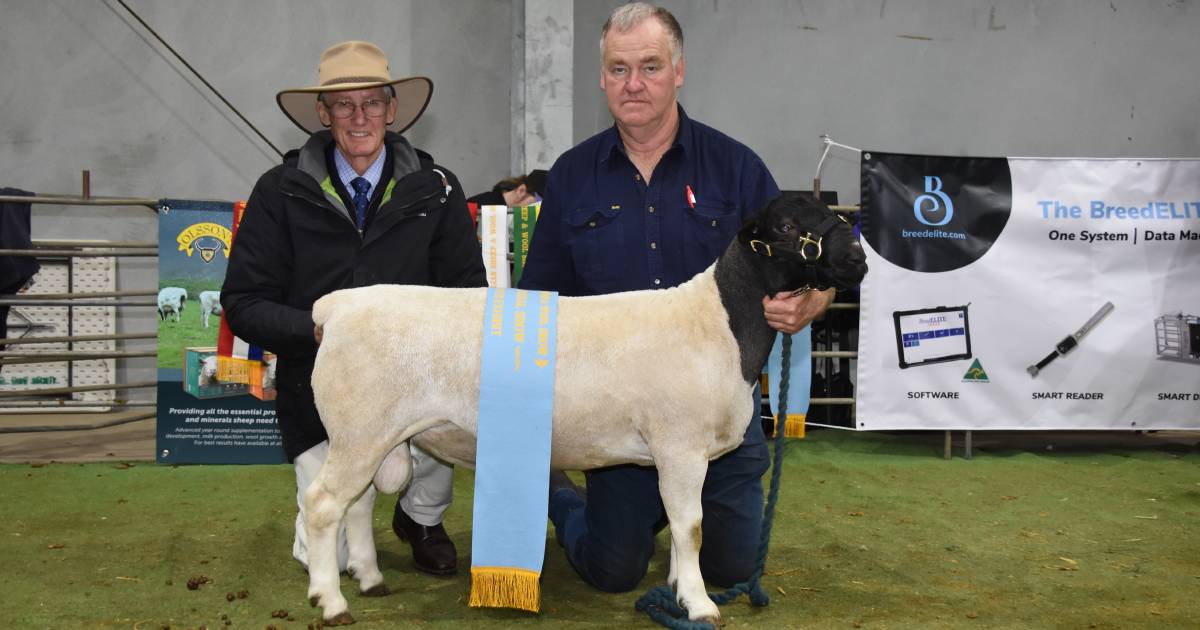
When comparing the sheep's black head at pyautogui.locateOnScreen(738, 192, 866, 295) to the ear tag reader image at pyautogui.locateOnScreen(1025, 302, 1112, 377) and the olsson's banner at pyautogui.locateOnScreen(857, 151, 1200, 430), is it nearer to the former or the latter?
the olsson's banner at pyautogui.locateOnScreen(857, 151, 1200, 430)

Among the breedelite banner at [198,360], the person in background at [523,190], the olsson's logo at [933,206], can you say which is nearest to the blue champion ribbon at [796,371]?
the olsson's logo at [933,206]

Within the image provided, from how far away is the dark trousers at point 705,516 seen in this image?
149 inches

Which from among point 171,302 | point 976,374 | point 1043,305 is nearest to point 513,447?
point 171,302

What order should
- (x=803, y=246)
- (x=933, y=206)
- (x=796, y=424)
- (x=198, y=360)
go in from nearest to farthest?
(x=803, y=246) < (x=796, y=424) < (x=198, y=360) < (x=933, y=206)

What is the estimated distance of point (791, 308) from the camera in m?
3.26

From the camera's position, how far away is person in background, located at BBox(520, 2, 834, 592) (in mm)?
3740

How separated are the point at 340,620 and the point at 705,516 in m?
1.48

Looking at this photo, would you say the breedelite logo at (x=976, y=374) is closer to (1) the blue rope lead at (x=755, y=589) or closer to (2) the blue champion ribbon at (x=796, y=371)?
(2) the blue champion ribbon at (x=796, y=371)

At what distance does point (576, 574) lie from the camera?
4.11 meters

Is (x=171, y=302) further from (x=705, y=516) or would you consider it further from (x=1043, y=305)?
(x=1043, y=305)

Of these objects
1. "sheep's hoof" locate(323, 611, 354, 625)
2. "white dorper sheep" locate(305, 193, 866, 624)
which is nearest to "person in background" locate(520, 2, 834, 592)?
"white dorper sheep" locate(305, 193, 866, 624)

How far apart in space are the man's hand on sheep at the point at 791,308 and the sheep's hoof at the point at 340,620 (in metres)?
1.79

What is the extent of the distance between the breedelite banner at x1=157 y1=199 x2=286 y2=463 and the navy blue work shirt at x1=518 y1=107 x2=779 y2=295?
3357 millimetres

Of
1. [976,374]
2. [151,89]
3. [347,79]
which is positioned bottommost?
[976,374]
